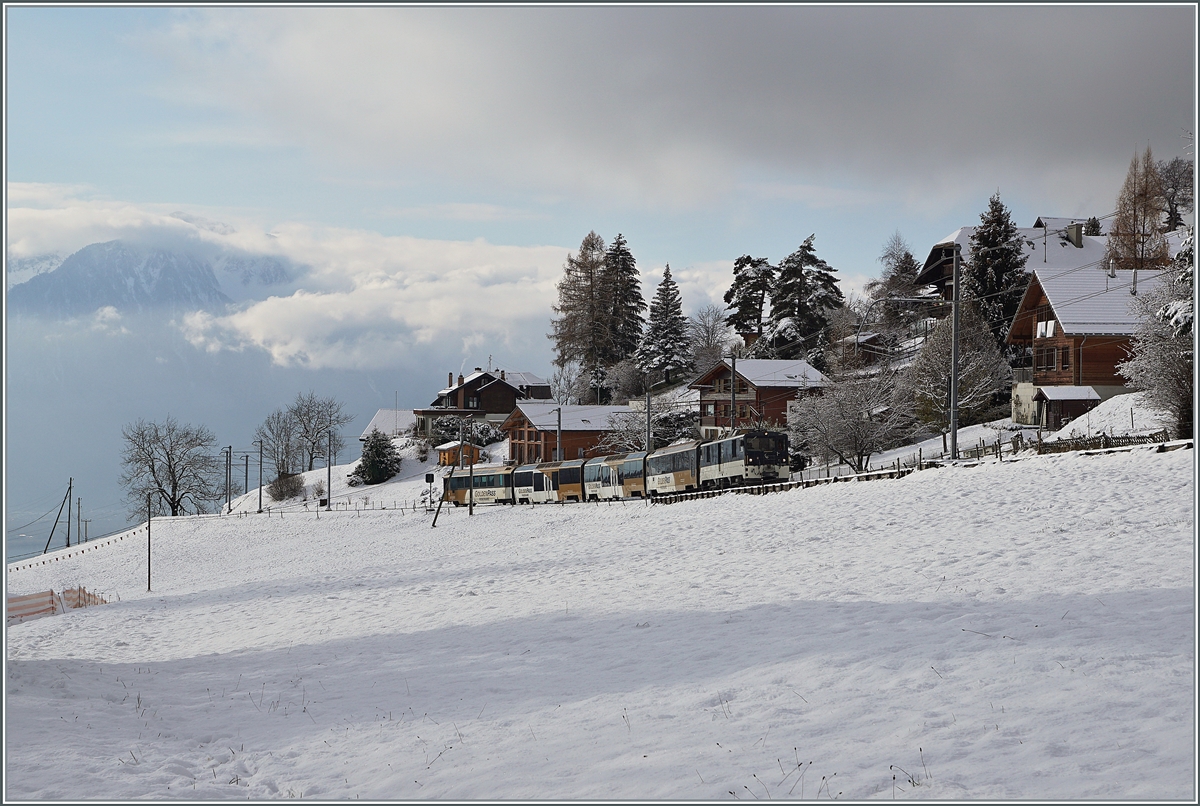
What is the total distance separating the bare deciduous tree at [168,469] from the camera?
8150cm

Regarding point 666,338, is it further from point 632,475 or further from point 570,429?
point 632,475

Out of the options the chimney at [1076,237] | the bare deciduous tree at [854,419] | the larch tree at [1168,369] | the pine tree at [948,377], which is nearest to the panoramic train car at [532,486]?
the bare deciduous tree at [854,419]

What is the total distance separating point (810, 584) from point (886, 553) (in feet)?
8.80

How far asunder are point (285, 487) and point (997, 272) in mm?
71909

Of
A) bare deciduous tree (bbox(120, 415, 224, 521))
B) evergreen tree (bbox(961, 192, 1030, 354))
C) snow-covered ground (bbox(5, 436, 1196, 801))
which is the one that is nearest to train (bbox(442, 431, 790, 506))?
snow-covered ground (bbox(5, 436, 1196, 801))

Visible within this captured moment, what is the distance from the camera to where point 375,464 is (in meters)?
82.4

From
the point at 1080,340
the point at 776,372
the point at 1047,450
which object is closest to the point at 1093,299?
the point at 1080,340

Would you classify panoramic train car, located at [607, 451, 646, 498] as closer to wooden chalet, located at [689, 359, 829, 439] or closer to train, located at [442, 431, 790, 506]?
train, located at [442, 431, 790, 506]

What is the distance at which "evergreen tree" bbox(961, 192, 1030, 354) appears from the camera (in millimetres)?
58031

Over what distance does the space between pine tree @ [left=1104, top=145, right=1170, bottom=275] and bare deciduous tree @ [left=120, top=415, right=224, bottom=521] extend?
296ft

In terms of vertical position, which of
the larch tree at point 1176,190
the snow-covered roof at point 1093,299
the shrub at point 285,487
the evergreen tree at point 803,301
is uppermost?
the larch tree at point 1176,190

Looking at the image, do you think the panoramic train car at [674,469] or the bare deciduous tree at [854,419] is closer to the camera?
the panoramic train car at [674,469]

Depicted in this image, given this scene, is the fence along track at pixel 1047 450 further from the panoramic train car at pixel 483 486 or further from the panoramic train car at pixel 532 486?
the panoramic train car at pixel 483 486

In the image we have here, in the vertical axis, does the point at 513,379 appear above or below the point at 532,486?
above
